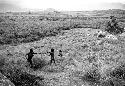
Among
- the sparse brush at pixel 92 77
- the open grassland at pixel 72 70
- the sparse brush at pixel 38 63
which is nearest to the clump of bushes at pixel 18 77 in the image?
the open grassland at pixel 72 70

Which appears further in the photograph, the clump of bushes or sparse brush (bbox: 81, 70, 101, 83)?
sparse brush (bbox: 81, 70, 101, 83)

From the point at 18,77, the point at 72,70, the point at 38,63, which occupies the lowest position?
the point at 72,70

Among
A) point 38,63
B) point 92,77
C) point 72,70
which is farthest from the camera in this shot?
point 38,63

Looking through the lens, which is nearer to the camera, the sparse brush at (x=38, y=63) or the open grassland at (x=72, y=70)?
the open grassland at (x=72, y=70)

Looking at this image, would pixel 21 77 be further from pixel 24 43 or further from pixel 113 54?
pixel 24 43

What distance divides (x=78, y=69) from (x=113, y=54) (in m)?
5.52

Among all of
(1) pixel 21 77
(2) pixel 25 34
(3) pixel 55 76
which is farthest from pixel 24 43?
(1) pixel 21 77

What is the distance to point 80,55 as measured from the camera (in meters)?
19.1

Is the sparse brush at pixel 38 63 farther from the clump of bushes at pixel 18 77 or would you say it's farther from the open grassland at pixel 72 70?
the clump of bushes at pixel 18 77

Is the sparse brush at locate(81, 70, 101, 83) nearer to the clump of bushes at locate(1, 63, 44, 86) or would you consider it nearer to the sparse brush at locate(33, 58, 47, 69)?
the clump of bushes at locate(1, 63, 44, 86)

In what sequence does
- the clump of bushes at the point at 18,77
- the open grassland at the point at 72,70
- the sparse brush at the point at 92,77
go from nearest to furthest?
the clump of bushes at the point at 18,77
the open grassland at the point at 72,70
the sparse brush at the point at 92,77

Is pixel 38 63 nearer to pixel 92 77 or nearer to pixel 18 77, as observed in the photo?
pixel 18 77

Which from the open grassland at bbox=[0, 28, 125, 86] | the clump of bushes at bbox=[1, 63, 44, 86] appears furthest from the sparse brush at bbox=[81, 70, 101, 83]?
the clump of bushes at bbox=[1, 63, 44, 86]

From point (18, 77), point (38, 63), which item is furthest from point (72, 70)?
point (18, 77)
